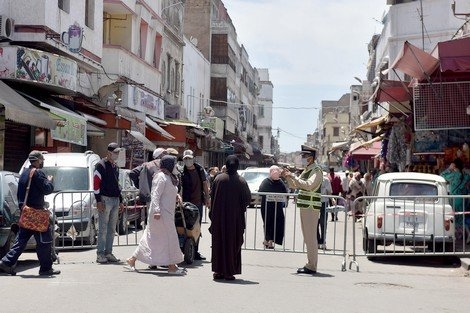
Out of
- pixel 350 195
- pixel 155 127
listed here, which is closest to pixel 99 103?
pixel 155 127

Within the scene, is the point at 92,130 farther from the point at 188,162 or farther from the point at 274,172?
the point at 188,162

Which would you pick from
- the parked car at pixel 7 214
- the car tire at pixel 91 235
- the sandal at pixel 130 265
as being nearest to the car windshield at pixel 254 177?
the car tire at pixel 91 235

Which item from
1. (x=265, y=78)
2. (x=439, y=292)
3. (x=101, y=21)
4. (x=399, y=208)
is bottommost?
(x=439, y=292)

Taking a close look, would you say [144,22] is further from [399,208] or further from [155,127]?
[399,208]

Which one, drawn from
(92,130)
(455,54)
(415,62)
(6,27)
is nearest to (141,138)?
(92,130)

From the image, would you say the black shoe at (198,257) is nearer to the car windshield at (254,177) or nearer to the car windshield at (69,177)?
the car windshield at (69,177)

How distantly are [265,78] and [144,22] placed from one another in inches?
4244

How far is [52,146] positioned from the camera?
2659cm

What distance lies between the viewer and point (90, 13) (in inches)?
1208

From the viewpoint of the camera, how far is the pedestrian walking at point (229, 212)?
13.1m

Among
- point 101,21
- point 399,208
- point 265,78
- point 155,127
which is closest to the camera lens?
point 399,208

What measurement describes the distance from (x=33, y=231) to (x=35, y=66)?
11.5 m

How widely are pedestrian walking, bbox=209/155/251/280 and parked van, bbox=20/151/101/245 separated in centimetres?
308

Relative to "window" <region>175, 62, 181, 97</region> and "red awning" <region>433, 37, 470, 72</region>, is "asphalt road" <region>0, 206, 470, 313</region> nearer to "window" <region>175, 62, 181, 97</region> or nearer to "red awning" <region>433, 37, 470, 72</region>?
"red awning" <region>433, 37, 470, 72</region>
